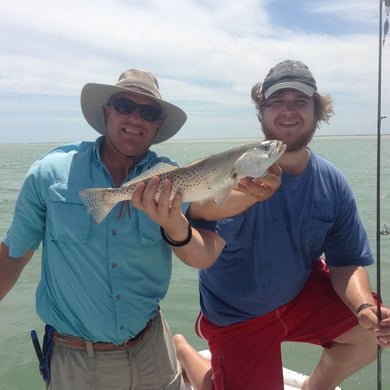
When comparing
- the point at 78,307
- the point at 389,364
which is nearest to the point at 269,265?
the point at 78,307

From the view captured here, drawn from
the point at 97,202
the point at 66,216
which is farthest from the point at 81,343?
the point at 97,202

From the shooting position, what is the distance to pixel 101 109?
387cm

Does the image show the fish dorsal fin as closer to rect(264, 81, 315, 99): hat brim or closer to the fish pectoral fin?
the fish pectoral fin

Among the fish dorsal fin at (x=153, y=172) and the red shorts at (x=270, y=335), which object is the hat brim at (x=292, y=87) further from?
the red shorts at (x=270, y=335)

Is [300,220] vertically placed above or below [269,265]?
above

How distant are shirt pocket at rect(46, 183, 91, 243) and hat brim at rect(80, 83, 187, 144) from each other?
2.91 feet

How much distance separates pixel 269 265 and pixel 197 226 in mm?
939

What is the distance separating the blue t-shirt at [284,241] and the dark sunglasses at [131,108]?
1.27 m

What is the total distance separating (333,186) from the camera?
4340 mm

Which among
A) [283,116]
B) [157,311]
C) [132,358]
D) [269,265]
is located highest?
[283,116]

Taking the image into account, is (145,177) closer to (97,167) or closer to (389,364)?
(97,167)

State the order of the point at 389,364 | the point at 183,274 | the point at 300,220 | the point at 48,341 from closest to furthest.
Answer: the point at 48,341
the point at 300,220
the point at 389,364
the point at 183,274

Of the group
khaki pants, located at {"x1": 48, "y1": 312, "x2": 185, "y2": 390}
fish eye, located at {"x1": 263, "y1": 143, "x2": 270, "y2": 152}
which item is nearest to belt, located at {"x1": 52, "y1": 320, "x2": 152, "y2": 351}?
khaki pants, located at {"x1": 48, "y1": 312, "x2": 185, "y2": 390}

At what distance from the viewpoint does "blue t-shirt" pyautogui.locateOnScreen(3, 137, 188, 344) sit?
3256mm
